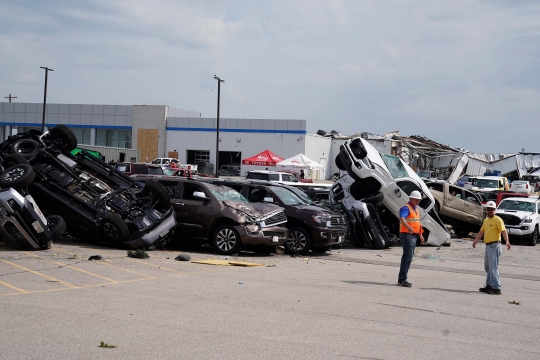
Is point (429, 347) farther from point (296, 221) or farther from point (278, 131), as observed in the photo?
point (278, 131)

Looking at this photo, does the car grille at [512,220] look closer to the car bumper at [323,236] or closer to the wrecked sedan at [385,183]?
the wrecked sedan at [385,183]

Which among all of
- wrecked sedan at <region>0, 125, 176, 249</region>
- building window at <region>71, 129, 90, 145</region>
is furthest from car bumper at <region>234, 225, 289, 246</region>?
building window at <region>71, 129, 90, 145</region>

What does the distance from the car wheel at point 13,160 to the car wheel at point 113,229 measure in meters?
2.28

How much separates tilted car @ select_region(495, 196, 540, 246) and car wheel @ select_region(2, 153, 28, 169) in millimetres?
16854

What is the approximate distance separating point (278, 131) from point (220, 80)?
725 inches

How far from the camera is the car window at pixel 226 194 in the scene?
1566 centimetres

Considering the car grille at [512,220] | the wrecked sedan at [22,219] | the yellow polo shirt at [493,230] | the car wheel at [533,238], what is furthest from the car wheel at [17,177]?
the car wheel at [533,238]

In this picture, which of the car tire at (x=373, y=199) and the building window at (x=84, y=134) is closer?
the car tire at (x=373, y=199)

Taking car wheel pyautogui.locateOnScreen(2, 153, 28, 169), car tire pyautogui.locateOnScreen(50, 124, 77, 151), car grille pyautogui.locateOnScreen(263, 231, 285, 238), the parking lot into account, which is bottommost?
the parking lot

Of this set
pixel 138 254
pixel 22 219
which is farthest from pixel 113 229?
pixel 22 219

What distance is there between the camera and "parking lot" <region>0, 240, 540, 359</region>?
6551 mm

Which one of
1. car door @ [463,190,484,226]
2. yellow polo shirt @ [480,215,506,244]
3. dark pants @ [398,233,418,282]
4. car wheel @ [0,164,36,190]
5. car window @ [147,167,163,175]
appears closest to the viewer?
dark pants @ [398,233,418,282]

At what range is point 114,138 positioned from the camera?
6606cm

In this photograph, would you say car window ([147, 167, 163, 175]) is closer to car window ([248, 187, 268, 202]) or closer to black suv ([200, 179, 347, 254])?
black suv ([200, 179, 347, 254])
